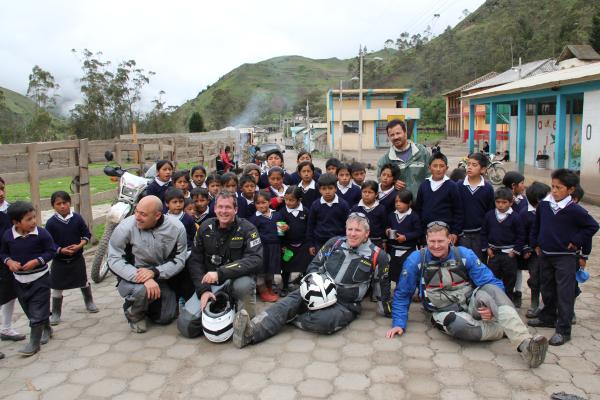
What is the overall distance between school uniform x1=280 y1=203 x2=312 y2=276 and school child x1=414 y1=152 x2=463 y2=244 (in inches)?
51.3

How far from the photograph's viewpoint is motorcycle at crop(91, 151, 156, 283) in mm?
5637

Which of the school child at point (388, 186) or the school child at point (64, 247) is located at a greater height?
the school child at point (388, 186)

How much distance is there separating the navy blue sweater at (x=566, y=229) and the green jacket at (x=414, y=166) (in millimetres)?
1414

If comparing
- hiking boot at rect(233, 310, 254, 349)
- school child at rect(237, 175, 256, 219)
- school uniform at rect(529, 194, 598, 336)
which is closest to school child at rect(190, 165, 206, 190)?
school child at rect(237, 175, 256, 219)

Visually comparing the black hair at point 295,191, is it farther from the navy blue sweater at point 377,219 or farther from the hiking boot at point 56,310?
the hiking boot at point 56,310

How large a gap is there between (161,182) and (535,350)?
447cm

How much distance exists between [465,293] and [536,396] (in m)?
1.04

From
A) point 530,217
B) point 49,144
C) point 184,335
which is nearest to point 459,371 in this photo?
point 530,217

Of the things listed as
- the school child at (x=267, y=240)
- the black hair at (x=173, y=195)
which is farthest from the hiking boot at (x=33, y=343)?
the school child at (x=267, y=240)

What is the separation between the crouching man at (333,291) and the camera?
406cm

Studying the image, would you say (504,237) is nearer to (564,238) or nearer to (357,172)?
(564,238)

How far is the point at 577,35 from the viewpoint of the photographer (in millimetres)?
42219

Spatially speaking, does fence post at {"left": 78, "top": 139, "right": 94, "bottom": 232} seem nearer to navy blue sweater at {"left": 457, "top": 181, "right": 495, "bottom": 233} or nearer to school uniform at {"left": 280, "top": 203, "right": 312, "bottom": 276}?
school uniform at {"left": 280, "top": 203, "right": 312, "bottom": 276}

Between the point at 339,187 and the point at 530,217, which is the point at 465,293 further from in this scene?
the point at 339,187
